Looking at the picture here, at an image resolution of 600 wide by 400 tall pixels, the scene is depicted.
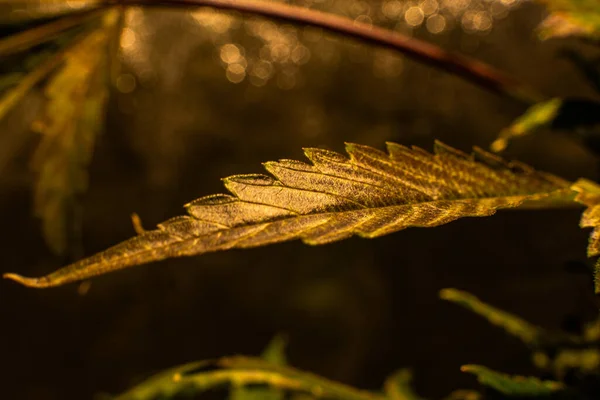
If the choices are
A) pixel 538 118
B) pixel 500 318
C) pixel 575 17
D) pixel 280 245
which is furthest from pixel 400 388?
pixel 280 245

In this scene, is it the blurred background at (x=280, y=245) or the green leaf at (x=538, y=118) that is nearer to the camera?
the green leaf at (x=538, y=118)

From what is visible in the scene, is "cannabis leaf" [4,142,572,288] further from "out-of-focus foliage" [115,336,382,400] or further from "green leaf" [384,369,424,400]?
"green leaf" [384,369,424,400]

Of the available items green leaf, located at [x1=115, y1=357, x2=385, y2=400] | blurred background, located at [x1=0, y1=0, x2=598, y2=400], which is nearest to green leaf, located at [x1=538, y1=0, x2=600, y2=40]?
green leaf, located at [x1=115, y1=357, x2=385, y2=400]

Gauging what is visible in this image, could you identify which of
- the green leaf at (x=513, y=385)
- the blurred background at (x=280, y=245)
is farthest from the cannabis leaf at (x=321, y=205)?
the blurred background at (x=280, y=245)

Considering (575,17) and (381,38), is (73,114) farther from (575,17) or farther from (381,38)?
(575,17)

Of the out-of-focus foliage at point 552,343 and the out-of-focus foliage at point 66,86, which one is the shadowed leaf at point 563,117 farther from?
the out-of-focus foliage at point 66,86

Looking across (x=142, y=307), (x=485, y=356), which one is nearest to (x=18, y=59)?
(x=142, y=307)

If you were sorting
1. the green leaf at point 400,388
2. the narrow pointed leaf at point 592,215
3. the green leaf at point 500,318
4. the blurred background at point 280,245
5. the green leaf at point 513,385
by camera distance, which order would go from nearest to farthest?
the narrow pointed leaf at point 592,215
the green leaf at point 513,385
the green leaf at point 500,318
the green leaf at point 400,388
the blurred background at point 280,245
